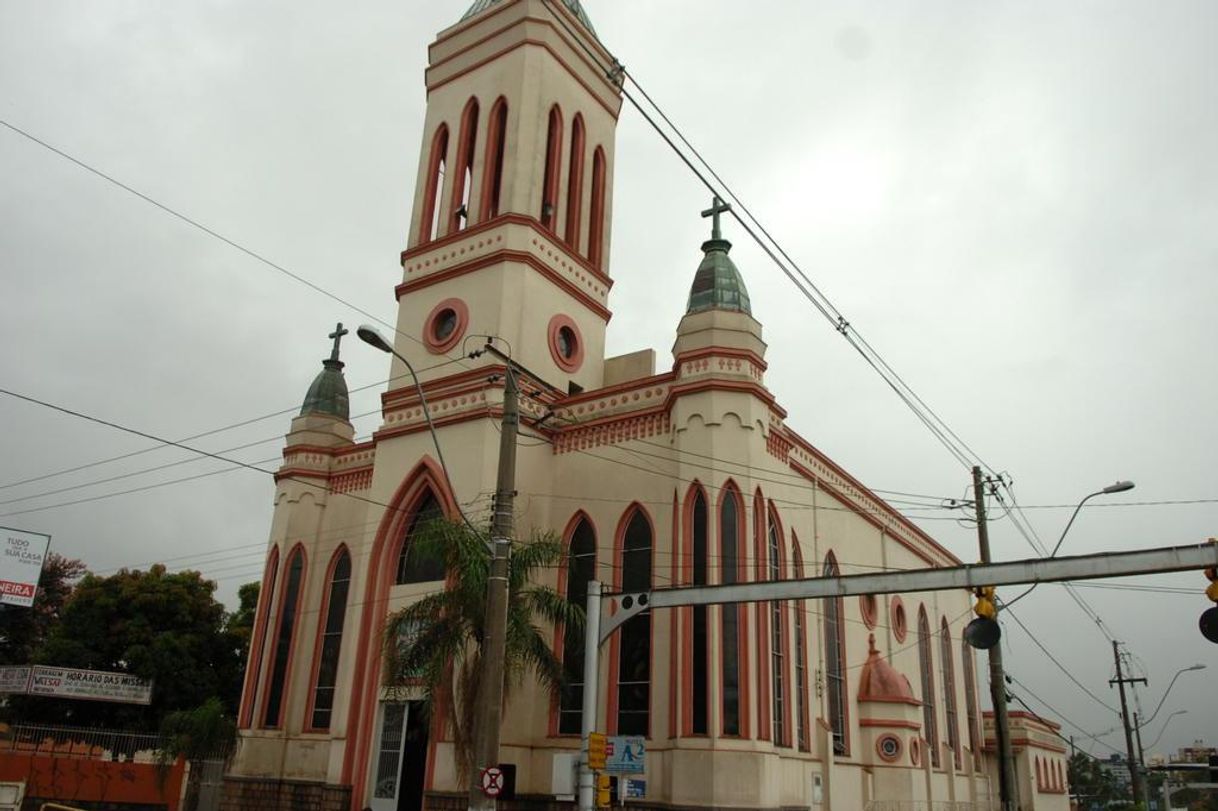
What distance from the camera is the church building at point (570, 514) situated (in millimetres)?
21609

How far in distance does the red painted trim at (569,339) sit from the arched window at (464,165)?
4345 mm

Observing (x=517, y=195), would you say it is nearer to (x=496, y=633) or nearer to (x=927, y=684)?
(x=496, y=633)

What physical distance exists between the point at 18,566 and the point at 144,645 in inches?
359

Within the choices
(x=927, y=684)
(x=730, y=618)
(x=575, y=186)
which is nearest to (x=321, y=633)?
(x=730, y=618)

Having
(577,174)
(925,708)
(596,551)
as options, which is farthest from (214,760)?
(925,708)

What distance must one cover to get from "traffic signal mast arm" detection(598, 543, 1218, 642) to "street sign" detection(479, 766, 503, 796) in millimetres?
2780

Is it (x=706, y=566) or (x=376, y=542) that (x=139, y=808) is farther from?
(x=706, y=566)

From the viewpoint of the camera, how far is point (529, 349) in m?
26.5

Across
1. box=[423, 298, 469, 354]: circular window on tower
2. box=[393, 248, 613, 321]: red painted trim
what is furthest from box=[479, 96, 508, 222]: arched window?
box=[423, 298, 469, 354]: circular window on tower

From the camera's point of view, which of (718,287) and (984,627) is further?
(718,287)

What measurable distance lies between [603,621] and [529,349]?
40.2 ft

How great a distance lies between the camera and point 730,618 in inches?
827

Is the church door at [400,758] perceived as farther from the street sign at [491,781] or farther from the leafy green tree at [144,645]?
the leafy green tree at [144,645]

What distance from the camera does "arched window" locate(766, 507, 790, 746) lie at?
22234mm
